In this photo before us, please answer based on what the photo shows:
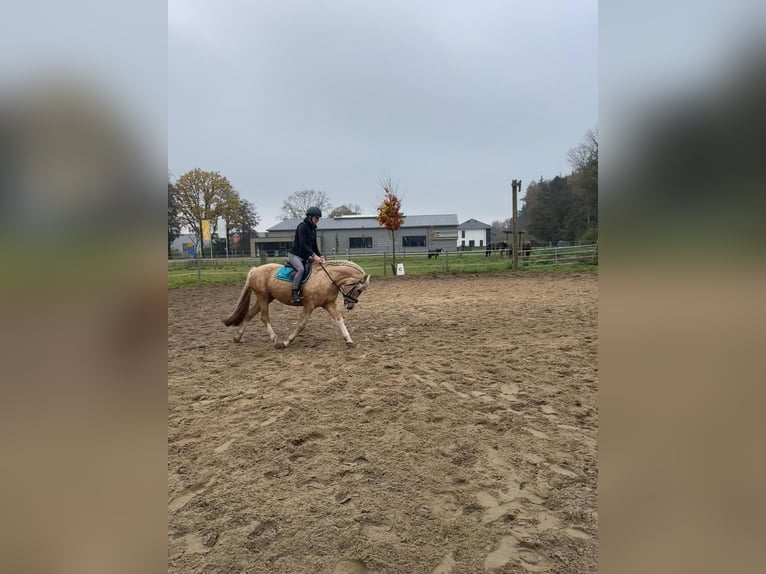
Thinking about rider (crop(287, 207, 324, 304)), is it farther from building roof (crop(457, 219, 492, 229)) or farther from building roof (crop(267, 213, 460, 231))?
building roof (crop(457, 219, 492, 229))

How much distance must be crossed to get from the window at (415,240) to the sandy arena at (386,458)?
39.9 meters

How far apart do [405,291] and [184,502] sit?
1182cm

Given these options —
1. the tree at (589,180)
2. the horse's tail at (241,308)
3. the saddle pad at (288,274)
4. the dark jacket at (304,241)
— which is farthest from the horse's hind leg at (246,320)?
the tree at (589,180)

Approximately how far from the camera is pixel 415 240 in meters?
46.5

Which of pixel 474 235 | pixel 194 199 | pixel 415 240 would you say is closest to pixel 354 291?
pixel 194 199

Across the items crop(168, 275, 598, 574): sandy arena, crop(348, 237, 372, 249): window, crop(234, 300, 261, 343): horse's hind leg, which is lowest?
crop(168, 275, 598, 574): sandy arena

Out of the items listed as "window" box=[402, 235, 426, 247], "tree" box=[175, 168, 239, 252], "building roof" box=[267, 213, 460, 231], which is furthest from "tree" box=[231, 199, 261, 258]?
"tree" box=[175, 168, 239, 252]

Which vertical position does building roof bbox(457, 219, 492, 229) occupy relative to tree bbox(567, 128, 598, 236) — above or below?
above

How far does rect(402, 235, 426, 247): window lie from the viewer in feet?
151

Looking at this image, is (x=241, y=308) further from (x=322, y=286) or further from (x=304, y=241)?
(x=304, y=241)

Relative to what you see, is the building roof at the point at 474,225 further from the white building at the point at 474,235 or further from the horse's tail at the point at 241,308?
the horse's tail at the point at 241,308

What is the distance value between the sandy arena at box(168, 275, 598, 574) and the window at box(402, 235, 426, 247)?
3993 cm

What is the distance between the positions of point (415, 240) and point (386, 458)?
4419 cm
